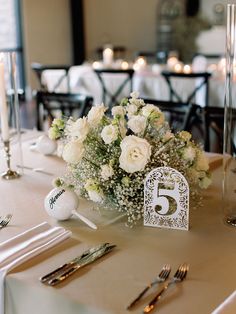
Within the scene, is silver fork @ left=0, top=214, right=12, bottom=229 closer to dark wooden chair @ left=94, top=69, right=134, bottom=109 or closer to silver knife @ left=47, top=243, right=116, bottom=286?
silver knife @ left=47, top=243, right=116, bottom=286

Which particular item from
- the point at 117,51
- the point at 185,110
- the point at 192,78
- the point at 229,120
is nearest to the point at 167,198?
the point at 229,120

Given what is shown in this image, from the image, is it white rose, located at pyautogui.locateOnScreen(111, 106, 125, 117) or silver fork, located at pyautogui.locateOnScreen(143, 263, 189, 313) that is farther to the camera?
white rose, located at pyautogui.locateOnScreen(111, 106, 125, 117)

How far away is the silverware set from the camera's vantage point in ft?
3.42

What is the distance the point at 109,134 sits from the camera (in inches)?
57.8

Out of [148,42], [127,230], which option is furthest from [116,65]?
[127,230]

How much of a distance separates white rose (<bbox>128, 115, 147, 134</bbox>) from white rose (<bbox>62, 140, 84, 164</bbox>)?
159mm

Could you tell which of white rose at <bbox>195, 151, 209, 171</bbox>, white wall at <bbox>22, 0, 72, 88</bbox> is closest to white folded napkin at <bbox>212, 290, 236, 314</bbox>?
white rose at <bbox>195, 151, 209, 171</bbox>

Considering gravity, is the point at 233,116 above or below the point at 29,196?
above

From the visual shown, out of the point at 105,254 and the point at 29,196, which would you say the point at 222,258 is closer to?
the point at 105,254

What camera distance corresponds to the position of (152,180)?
1.43m

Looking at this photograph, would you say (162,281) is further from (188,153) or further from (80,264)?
(188,153)

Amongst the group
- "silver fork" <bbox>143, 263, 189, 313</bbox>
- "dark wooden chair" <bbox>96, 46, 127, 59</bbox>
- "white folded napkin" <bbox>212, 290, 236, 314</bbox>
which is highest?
"dark wooden chair" <bbox>96, 46, 127, 59</bbox>

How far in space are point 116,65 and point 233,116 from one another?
4664 millimetres

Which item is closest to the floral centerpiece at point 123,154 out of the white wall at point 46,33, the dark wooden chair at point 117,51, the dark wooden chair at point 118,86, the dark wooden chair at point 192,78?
the dark wooden chair at point 192,78
